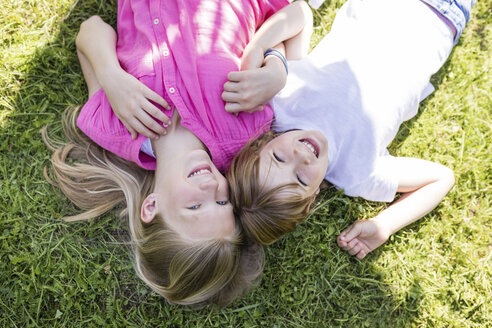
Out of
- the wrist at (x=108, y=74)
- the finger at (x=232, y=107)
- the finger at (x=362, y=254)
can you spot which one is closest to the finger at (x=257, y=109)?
the finger at (x=232, y=107)

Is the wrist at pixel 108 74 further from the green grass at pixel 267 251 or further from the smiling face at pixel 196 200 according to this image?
the smiling face at pixel 196 200

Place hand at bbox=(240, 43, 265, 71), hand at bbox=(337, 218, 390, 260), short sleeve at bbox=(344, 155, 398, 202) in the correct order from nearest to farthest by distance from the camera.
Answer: hand at bbox=(240, 43, 265, 71)
short sleeve at bbox=(344, 155, 398, 202)
hand at bbox=(337, 218, 390, 260)

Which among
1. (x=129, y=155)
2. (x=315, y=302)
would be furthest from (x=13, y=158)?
(x=315, y=302)

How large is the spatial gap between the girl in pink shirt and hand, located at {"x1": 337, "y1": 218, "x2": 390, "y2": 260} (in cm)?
76

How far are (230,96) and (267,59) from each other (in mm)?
492

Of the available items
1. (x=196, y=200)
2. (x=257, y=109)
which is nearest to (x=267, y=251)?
(x=196, y=200)

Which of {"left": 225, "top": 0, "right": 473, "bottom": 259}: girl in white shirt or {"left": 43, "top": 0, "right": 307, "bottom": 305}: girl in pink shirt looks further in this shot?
{"left": 225, "top": 0, "right": 473, "bottom": 259}: girl in white shirt

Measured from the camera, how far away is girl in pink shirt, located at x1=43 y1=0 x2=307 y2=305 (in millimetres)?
2406

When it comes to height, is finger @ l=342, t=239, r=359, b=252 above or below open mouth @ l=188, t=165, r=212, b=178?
below

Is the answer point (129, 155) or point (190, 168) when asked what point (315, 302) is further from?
point (129, 155)

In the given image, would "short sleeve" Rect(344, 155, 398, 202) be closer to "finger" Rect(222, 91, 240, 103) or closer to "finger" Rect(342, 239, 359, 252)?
"finger" Rect(342, 239, 359, 252)

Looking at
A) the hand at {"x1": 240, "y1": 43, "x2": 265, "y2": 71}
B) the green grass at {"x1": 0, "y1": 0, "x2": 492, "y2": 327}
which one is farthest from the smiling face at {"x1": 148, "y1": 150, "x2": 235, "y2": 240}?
the green grass at {"x1": 0, "y1": 0, "x2": 492, "y2": 327}

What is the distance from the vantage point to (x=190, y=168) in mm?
2418

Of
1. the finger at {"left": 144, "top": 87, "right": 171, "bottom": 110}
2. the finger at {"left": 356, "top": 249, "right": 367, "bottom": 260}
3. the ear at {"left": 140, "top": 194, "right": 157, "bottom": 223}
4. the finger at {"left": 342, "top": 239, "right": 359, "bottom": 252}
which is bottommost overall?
the finger at {"left": 356, "top": 249, "right": 367, "bottom": 260}
